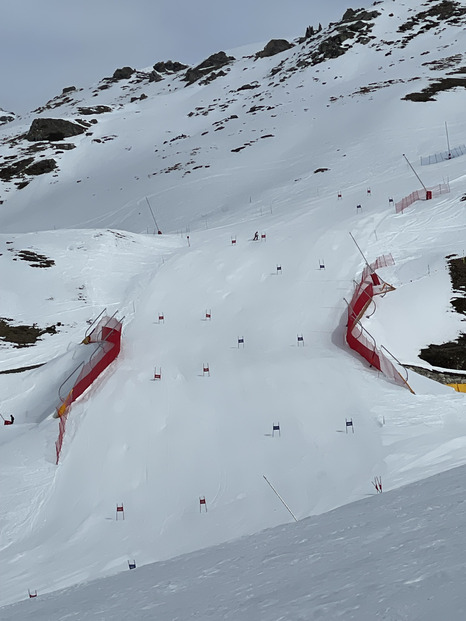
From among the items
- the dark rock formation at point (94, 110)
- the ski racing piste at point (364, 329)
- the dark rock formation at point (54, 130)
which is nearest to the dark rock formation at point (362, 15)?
the dark rock formation at point (94, 110)

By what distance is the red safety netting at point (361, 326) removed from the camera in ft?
64.4

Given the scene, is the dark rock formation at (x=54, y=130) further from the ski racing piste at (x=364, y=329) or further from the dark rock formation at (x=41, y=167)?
the ski racing piste at (x=364, y=329)

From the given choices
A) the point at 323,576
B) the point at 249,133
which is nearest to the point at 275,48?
the point at 249,133

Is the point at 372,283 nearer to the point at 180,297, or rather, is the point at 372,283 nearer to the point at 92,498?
the point at 180,297

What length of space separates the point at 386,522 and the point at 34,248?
101 feet

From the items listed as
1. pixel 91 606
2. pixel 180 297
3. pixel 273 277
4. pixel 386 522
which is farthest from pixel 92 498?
pixel 273 277

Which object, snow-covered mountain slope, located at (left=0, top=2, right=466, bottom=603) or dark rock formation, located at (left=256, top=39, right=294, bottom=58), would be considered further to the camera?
dark rock formation, located at (left=256, top=39, right=294, bottom=58)

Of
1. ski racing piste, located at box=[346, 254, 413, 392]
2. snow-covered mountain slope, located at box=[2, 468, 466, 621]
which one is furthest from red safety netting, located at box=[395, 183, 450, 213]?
snow-covered mountain slope, located at box=[2, 468, 466, 621]

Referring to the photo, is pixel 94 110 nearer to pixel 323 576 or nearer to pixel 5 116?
A: pixel 5 116

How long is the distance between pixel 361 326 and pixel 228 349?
15.3 ft

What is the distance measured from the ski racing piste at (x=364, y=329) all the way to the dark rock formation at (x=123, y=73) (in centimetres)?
12698

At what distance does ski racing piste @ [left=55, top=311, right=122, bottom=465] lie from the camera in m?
18.4

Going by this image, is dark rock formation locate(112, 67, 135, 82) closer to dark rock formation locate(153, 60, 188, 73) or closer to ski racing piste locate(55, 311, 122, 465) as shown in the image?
dark rock formation locate(153, 60, 188, 73)

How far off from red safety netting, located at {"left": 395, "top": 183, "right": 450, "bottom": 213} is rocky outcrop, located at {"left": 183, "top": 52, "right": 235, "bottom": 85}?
88.6 m
